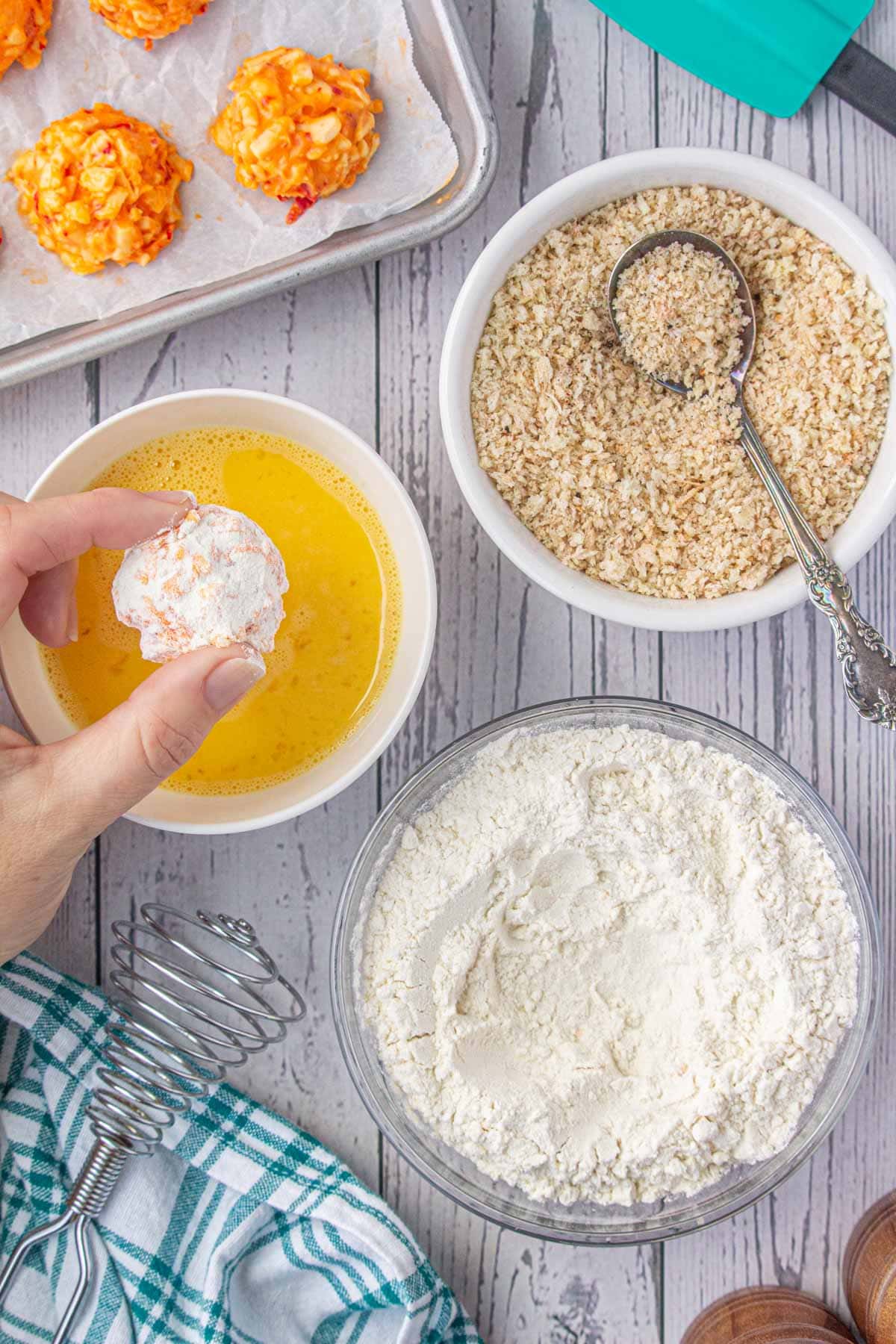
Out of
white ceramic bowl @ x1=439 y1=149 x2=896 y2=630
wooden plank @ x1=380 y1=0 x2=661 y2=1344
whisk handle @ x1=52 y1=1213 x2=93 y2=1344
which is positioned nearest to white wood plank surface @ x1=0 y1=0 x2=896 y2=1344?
wooden plank @ x1=380 y1=0 x2=661 y2=1344

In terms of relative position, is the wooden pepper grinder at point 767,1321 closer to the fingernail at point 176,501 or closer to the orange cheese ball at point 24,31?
the fingernail at point 176,501

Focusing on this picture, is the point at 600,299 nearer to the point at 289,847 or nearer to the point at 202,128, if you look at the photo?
the point at 202,128

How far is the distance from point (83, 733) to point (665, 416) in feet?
2.41

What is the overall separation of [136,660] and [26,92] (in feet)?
2.24

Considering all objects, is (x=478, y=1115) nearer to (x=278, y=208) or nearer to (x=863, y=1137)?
(x=863, y=1137)

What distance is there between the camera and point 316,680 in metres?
1.35

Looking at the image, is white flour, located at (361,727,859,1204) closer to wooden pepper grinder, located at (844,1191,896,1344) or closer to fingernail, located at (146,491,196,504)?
wooden pepper grinder, located at (844,1191,896,1344)

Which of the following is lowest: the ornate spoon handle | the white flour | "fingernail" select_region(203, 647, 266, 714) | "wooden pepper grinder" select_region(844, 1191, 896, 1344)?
"wooden pepper grinder" select_region(844, 1191, 896, 1344)

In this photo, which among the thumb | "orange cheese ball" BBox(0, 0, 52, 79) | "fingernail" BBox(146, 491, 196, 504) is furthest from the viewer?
"orange cheese ball" BBox(0, 0, 52, 79)

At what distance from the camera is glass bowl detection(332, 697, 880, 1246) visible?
131 centimetres

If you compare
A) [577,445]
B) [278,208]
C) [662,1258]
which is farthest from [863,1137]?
[278,208]

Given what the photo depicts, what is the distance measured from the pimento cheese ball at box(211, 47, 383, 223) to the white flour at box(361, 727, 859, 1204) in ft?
2.25

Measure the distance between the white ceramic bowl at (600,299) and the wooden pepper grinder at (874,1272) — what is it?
77 cm

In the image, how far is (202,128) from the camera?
1342 mm
